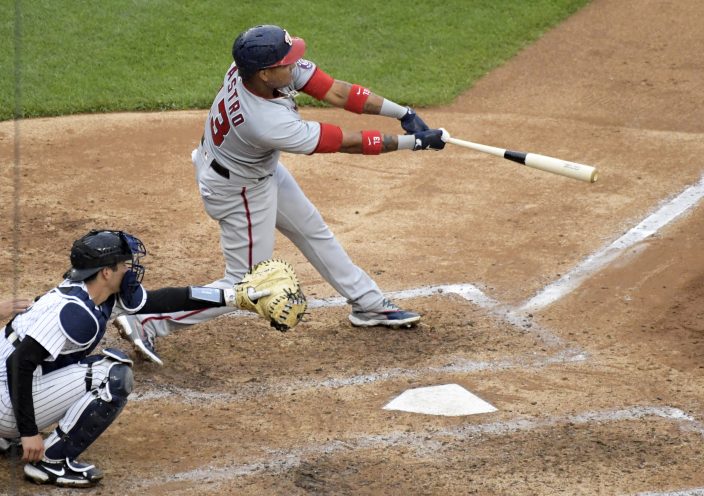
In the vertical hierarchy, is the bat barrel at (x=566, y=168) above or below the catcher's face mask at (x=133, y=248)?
above

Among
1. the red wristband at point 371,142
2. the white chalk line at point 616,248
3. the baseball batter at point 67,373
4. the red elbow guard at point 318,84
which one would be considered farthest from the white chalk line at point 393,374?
the red elbow guard at point 318,84

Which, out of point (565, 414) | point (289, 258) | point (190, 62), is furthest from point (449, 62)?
point (565, 414)

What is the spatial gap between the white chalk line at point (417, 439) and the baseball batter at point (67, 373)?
37cm

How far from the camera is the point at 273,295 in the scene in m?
4.97

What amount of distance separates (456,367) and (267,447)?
1.27 meters

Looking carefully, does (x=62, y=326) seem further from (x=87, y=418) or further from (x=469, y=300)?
(x=469, y=300)

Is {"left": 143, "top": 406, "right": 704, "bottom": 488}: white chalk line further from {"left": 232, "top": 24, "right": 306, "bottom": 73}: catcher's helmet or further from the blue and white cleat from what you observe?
{"left": 232, "top": 24, "right": 306, "bottom": 73}: catcher's helmet

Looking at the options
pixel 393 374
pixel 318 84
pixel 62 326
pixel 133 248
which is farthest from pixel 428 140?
pixel 62 326

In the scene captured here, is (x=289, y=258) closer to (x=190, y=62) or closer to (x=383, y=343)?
(x=383, y=343)

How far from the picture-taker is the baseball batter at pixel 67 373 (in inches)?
177

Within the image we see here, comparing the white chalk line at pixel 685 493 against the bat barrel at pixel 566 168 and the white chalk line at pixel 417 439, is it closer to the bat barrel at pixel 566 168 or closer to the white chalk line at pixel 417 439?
the white chalk line at pixel 417 439

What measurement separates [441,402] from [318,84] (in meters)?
1.90

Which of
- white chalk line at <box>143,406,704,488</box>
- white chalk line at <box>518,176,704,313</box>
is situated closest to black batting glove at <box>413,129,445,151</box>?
white chalk line at <box>518,176,704,313</box>

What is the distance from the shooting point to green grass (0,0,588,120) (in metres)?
10.1
